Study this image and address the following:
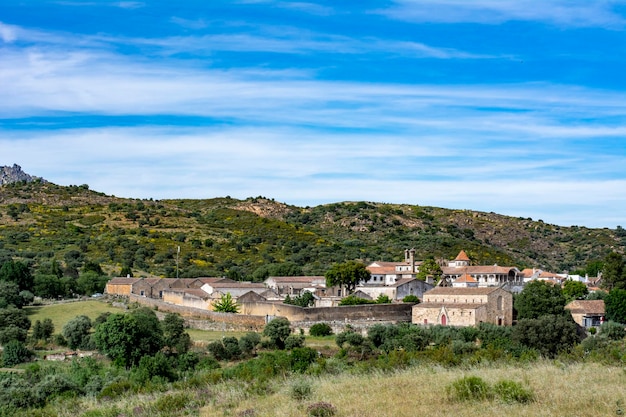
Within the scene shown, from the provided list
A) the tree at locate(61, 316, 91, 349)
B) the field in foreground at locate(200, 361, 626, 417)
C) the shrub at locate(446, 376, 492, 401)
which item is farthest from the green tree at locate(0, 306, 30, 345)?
the shrub at locate(446, 376, 492, 401)

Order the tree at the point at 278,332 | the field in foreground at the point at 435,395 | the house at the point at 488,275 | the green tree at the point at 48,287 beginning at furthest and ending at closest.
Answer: the house at the point at 488,275 → the green tree at the point at 48,287 → the tree at the point at 278,332 → the field in foreground at the point at 435,395

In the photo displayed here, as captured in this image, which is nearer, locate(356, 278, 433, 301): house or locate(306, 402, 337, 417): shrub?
locate(306, 402, 337, 417): shrub

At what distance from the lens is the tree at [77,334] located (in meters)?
42.0

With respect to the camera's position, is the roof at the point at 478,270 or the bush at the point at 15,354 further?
the roof at the point at 478,270

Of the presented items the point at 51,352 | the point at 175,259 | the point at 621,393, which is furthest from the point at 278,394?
the point at 175,259

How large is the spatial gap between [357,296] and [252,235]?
41929 millimetres

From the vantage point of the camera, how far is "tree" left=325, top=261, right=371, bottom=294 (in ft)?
198

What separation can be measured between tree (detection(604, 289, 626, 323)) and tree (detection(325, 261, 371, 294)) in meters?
18.9

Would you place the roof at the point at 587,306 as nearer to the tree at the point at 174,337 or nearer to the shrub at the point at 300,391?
the tree at the point at 174,337

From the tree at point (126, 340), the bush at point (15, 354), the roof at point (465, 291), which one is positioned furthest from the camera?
the roof at point (465, 291)

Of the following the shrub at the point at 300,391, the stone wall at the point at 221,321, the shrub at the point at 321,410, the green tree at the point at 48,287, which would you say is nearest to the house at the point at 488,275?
the stone wall at the point at 221,321

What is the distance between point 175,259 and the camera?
7831 cm

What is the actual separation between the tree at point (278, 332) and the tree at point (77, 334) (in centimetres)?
992

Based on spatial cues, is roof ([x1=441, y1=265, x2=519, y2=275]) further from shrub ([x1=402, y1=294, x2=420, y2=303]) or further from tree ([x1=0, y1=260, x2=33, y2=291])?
tree ([x1=0, y1=260, x2=33, y2=291])
